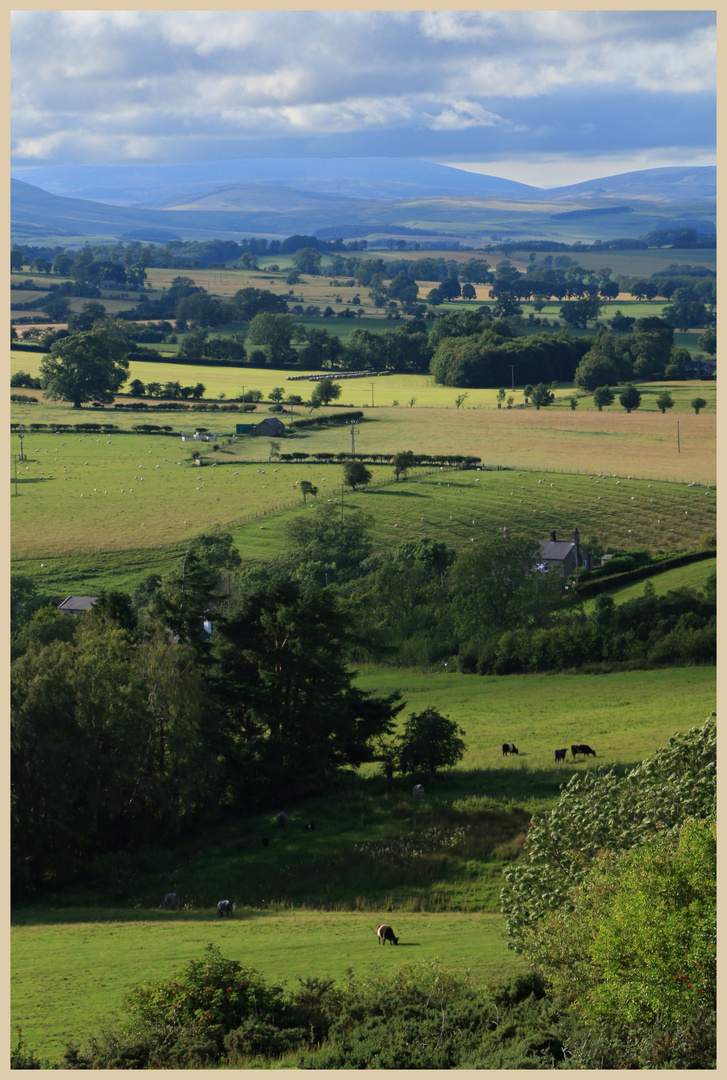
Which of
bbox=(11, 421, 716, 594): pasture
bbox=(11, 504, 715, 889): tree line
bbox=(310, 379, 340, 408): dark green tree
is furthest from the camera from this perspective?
bbox=(310, 379, 340, 408): dark green tree

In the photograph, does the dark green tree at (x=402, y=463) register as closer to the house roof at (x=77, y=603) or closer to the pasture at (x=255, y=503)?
the pasture at (x=255, y=503)

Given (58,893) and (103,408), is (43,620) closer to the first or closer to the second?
(58,893)

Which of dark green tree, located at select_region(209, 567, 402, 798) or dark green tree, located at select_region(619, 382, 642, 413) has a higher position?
dark green tree, located at select_region(619, 382, 642, 413)

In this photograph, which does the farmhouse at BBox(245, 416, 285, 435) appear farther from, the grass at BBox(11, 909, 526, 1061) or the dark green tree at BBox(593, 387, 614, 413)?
the grass at BBox(11, 909, 526, 1061)

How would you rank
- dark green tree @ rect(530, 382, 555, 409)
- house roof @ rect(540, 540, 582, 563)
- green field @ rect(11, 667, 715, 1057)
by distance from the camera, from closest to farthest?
green field @ rect(11, 667, 715, 1057), house roof @ rect(540, 540, 582, 563), dark green tree @ rect(530, 382, 555, 409)

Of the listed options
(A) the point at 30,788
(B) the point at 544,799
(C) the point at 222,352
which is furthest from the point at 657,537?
(C) the point at 222,352

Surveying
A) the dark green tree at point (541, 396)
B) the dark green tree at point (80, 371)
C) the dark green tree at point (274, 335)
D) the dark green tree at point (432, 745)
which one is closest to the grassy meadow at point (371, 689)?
the dark green tree at point (432, 745)

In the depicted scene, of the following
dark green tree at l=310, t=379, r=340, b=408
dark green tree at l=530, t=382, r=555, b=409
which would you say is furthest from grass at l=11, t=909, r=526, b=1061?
dark green tree at l=530, t=382, r=555, b=409
